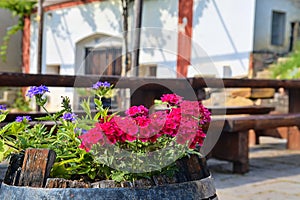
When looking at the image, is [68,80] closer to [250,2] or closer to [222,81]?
[222,81]

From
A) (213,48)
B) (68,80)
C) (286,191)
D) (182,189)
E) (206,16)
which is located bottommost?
(286,191)

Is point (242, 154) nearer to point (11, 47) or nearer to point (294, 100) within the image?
point (294, 100)

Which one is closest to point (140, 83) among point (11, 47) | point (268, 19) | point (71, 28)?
point (268, 19)

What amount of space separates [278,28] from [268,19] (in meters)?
0.54

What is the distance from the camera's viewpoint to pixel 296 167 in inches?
184

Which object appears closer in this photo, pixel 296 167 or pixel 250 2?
pixel 296 167

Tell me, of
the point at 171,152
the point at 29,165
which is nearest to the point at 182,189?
the point at 171,152

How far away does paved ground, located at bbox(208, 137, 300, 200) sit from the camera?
3.47 metres

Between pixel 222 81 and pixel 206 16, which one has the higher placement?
pixel 206 16

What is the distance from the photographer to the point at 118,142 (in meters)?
1.52

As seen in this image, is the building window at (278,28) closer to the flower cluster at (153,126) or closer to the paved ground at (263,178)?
the paved ground at (263,178)

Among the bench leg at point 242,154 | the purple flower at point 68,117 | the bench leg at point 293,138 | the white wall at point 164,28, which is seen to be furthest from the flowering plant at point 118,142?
the white wall at point 164,28

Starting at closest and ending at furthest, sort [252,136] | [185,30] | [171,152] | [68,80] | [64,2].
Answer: [171,152], [68,80], [252,136], [185,30], [64,2]

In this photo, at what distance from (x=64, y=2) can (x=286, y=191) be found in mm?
10678
